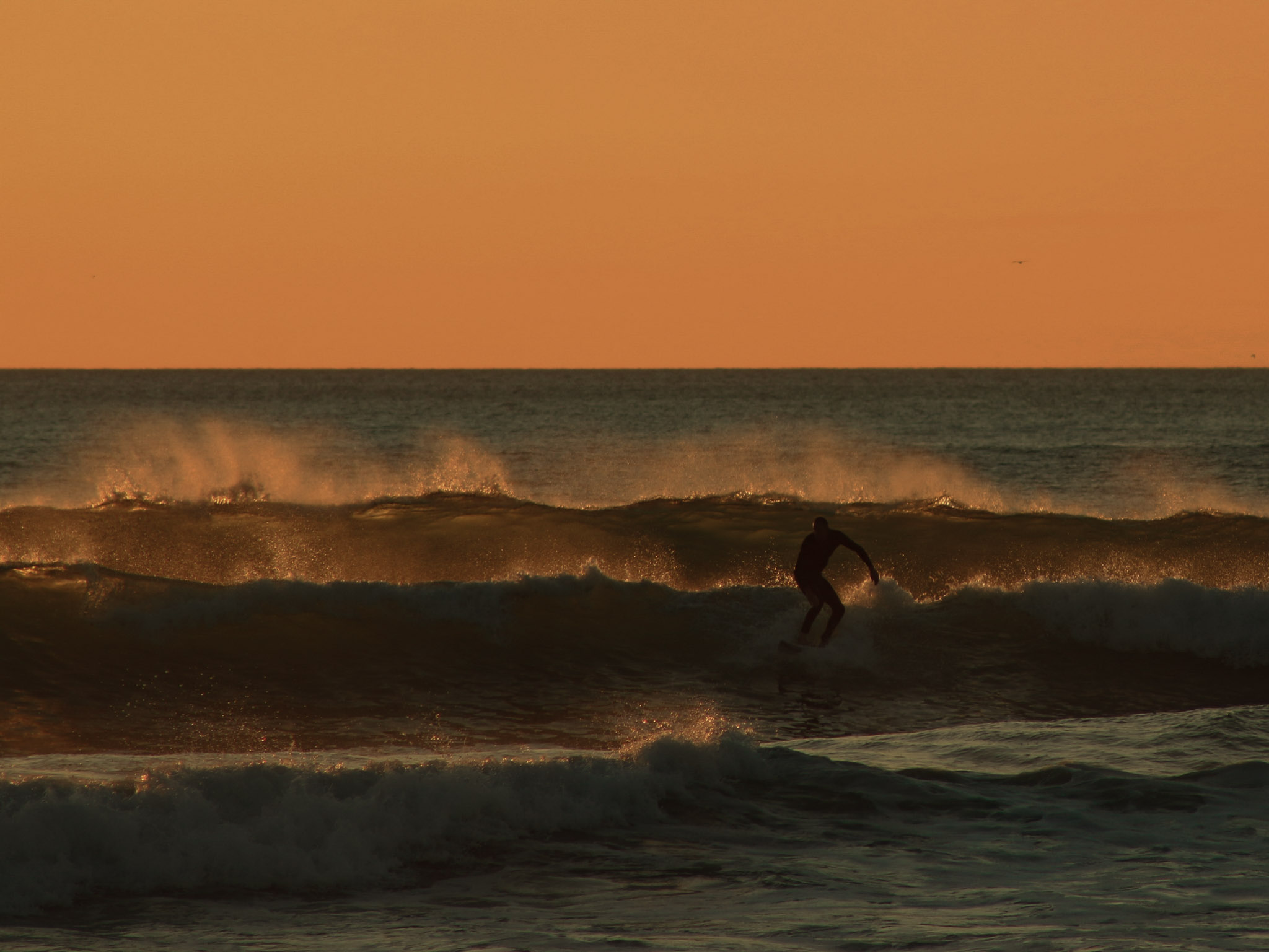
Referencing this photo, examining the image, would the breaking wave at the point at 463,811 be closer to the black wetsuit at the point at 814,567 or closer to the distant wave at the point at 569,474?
the black wetsuit at the point at 814,567

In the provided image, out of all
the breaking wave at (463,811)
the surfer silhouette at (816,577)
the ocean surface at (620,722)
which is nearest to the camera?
the ocean surface at (620,722)

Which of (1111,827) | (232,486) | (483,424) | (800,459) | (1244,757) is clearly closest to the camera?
(1111,827)

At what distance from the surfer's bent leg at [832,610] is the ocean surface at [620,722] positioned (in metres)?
0.17

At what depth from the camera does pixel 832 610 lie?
54.1 ft

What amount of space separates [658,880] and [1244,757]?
18.2 ft

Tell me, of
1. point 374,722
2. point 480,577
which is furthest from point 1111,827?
point 480,577

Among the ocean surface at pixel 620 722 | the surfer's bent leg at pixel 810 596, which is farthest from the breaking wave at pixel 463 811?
the surfer's bent leg at pixel 810 596

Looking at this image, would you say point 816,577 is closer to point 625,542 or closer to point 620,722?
point 620,722

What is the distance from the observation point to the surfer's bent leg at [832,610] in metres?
16.4

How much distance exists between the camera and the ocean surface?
7.95 meters

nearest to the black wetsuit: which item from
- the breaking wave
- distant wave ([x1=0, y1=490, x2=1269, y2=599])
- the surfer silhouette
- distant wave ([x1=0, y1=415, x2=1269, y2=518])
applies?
the surfer silhouette

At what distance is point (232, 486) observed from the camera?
29.5 meters

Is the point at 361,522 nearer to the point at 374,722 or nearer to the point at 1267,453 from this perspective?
the point at 374,722

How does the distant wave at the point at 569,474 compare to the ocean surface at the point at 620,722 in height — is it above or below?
above
